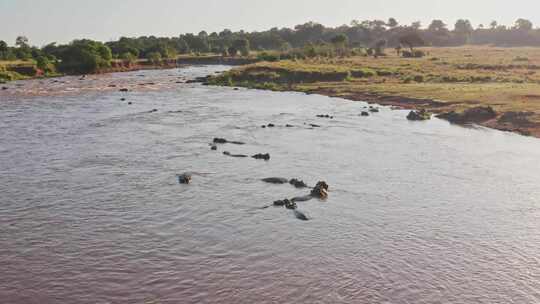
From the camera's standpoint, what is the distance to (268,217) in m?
28.9

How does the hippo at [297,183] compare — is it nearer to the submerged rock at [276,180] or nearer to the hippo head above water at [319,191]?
the submerged rock at [276,180]

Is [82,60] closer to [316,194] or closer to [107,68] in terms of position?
[107,68]

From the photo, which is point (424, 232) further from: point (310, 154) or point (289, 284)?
point (310, 154)

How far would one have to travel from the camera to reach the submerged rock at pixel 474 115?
5919cm

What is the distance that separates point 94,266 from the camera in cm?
2242

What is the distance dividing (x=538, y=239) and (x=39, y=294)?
2229cm

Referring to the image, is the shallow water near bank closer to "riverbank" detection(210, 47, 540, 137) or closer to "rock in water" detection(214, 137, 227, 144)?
"rock in water" detection(214, 137, 227, 144)

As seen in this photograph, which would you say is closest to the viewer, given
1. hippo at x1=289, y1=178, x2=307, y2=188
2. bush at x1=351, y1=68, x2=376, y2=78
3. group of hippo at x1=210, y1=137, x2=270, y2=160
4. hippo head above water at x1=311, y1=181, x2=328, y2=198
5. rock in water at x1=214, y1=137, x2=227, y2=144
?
hippo head above water at x1=311, y1=181, x2=328, y2=198

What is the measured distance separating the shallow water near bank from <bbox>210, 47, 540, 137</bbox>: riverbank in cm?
681

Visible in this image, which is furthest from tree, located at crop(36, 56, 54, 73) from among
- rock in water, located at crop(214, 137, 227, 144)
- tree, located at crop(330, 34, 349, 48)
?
rock in water, located at crop(214, 137, 227, 144)

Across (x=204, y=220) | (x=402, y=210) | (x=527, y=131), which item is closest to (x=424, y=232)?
(x=402, y=210)

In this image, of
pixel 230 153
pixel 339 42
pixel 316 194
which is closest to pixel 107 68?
pixel 339 42

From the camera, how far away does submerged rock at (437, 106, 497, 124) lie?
194 feet

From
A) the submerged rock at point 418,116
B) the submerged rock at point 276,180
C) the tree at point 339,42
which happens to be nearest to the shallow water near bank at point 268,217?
the submerged rock at point 276,180
